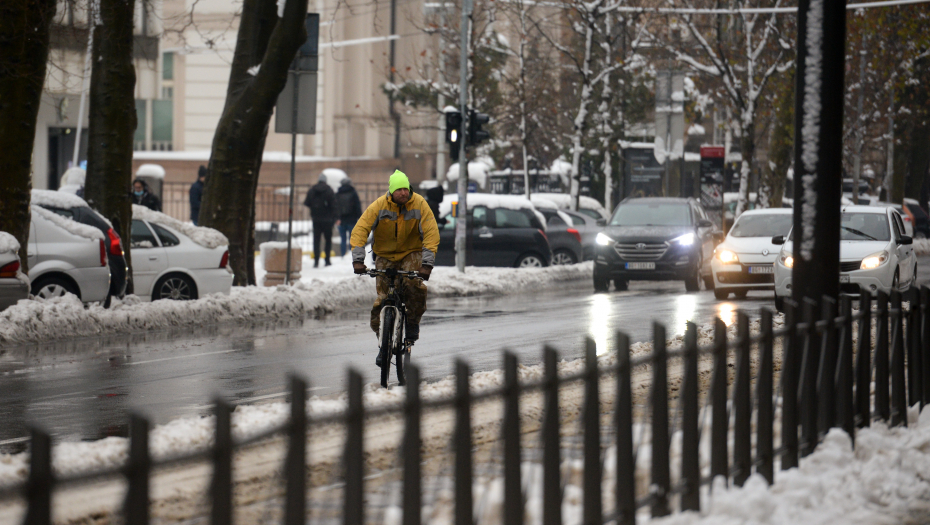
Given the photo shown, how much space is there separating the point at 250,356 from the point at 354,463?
29.1ft

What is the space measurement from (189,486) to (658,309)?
1499 centimetres

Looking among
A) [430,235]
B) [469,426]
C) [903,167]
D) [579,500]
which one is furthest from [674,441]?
[903,167]

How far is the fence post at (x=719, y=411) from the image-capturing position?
17.7 feet

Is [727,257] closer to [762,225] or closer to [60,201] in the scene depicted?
[762,225]

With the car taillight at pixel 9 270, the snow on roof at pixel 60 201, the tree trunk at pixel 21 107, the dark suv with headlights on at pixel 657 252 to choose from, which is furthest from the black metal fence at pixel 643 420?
the dark suv with headlights on at pixel 657 252

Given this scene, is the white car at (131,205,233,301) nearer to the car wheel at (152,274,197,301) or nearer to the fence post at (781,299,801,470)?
the car wheel at (152,274,197,301)

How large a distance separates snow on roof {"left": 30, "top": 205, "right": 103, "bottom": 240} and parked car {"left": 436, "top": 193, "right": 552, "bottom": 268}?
37.0 feet

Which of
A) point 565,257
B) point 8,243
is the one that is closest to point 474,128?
point 565,257

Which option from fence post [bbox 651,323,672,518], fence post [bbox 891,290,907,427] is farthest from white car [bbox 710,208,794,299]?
fence post [bbox 651,323,672,518]

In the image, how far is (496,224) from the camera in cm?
2562

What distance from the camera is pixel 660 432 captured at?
16.4 feet

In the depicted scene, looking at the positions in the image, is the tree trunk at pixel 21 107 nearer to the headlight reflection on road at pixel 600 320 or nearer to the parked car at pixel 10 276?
the parked car at pixel 10 276

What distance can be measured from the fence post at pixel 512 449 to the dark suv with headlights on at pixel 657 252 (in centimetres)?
1807

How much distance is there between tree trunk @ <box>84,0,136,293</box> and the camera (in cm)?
1591
